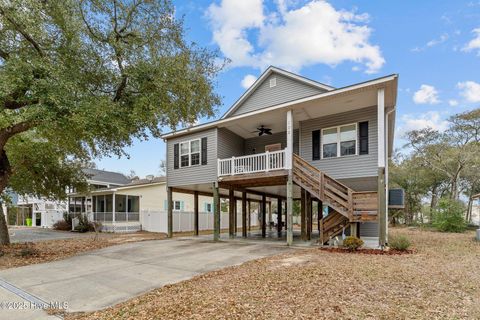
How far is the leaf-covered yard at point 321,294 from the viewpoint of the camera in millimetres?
4352

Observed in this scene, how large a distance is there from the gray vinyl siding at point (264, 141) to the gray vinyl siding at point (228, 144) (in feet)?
1.39

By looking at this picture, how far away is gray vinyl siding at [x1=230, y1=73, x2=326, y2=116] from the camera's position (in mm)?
13969

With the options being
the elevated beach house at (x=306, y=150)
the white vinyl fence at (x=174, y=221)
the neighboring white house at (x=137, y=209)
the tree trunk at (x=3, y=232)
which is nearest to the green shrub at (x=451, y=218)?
the elevated beach house at (x=306, y=150)

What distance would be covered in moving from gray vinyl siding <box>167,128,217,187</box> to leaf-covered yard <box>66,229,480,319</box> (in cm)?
776

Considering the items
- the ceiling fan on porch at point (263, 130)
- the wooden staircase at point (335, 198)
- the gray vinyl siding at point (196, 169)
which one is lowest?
the wooden staircase at point (335, 198)

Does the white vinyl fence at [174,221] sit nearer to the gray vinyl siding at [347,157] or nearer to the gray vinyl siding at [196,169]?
the gray vinyl siding at [196,169]

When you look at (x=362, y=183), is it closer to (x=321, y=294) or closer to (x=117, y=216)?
(x=321, y=294)

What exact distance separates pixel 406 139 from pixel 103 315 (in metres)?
33.8

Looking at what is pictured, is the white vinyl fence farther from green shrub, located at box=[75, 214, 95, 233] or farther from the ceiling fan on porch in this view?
the ceiling fan on porch

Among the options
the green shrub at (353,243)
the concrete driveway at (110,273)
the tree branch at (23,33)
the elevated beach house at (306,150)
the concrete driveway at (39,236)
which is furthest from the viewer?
the concrete driveway at (39,236)

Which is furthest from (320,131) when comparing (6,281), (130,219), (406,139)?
(406,139)

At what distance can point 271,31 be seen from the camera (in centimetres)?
1664

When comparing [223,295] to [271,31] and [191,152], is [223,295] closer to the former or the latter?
[191,152]

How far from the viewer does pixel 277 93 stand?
48.3 feet
